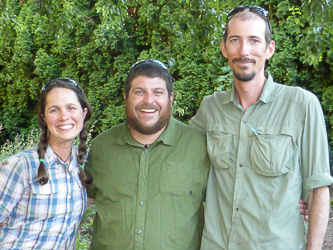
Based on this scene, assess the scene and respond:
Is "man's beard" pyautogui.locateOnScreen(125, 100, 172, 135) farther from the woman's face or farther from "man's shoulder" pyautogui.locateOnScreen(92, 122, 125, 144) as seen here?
the woman's face

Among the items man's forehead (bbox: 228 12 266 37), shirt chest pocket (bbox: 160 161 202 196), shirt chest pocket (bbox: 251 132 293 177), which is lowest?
shirt chest pocket (bbox: 160 161 202 196)

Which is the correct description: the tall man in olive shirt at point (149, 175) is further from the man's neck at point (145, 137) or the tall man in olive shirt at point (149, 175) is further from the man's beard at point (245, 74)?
the man's beard at point (245, 74)

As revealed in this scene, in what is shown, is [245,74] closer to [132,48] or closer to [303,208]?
[303,208]

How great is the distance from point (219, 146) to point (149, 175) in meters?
Answer: 0.44

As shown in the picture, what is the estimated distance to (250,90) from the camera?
1999 millimetres

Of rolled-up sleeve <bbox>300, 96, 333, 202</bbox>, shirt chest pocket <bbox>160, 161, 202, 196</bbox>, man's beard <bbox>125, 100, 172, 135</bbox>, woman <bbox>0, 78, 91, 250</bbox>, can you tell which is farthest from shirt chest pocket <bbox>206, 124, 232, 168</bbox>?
woman <bbox>0, 78, 91, 250</bbox>

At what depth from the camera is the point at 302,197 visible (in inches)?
76.0

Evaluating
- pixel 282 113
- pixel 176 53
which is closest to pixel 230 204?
pixel 282 113

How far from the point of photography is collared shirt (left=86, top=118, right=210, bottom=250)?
6.43 feet

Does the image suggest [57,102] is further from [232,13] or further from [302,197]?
[302,197]

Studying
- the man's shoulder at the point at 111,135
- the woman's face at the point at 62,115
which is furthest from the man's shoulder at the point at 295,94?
the woman's face at the point at 62,115

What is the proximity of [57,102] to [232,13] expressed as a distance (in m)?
1.14

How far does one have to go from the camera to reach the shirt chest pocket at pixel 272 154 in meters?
1.86

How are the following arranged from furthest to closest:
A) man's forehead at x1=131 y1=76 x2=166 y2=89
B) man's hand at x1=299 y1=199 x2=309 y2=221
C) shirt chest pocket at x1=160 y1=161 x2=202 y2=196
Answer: man's forehead at x1=131 y1=76 x2=166 y2=89, shirt chest pocket at x1=160 y1=161 x2=202 y2=196, man's hand at x1=299 y1=199 x2=309 y2=221
